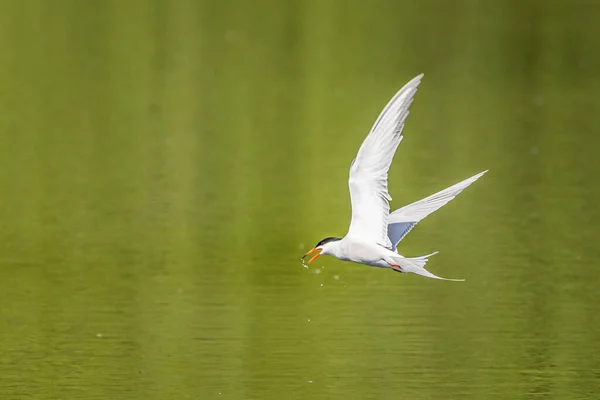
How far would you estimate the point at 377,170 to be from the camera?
6.71 meters

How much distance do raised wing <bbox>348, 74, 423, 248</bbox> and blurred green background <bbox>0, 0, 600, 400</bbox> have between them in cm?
85

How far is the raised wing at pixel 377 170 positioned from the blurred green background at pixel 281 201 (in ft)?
2.78

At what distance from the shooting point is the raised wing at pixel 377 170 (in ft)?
21.6

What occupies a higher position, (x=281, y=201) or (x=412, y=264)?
(x=412, y=264)

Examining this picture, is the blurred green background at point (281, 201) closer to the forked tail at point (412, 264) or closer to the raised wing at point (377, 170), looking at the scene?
the forked tail at point (412, 264)

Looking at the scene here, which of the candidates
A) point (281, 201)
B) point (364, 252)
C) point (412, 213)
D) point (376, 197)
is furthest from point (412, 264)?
point (281, 201)

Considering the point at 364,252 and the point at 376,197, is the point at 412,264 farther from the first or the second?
the point at 376,197

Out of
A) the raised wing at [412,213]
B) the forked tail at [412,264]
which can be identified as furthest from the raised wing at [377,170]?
the raised wing at [412,213]

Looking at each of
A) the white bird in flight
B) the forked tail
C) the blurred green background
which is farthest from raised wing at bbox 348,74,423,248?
the blurred green background

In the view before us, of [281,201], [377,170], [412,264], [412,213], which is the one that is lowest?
[281,201]

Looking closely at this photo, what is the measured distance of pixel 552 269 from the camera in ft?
32.1

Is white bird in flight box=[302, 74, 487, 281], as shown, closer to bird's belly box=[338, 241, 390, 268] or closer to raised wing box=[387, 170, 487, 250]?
bird's belly box=[338, 241, 390, 268]

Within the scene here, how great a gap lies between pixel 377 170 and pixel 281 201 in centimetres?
522

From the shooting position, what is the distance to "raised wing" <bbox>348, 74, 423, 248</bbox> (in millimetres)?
6590
